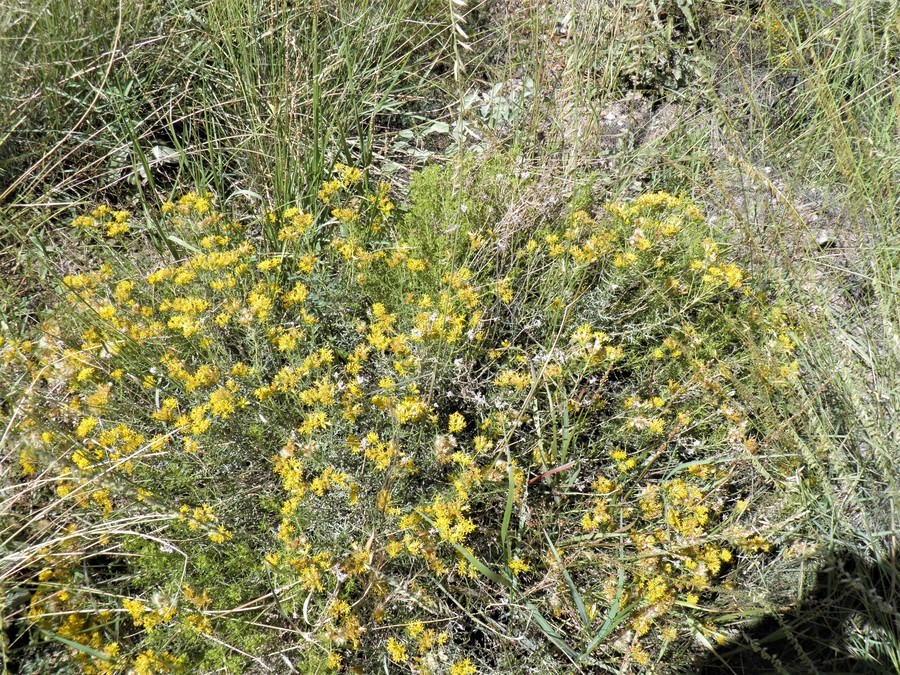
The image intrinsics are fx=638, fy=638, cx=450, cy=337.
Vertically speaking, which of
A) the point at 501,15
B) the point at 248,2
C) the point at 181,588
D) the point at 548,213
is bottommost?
the point at 181,588

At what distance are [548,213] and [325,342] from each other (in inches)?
41.8

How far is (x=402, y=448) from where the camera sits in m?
1.98

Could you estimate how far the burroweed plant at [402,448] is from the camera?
179 cm

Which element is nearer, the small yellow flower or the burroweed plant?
the burroweed plant

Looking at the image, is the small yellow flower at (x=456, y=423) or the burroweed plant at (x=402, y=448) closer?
the burroweed plant at (x=402, y=448)

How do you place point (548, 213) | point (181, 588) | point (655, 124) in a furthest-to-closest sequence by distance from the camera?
point (655, 124) → point (548, 213) → point (181, 588)

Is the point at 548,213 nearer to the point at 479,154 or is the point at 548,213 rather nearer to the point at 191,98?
the point at 479,154

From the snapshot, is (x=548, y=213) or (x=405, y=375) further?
(x=548, y=213)

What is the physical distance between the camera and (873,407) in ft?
6.49

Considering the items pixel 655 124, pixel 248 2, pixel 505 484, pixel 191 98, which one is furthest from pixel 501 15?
pixel 505 484

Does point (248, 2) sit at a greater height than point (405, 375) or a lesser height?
greater

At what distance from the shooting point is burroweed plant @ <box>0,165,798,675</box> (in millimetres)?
1794

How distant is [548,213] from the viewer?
2.61 m

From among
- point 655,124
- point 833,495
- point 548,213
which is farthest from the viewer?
point 655,124
